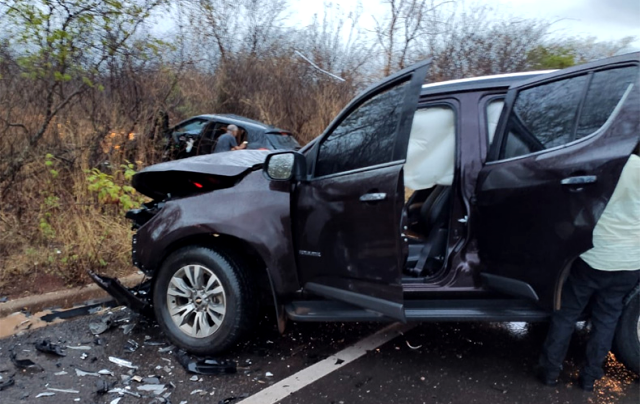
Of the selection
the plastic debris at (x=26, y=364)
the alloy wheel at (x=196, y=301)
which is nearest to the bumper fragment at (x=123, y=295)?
the alloy wheel at (x=196, y=301)

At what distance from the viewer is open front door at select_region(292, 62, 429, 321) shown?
3.19m

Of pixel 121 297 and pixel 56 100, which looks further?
pixel 56 100

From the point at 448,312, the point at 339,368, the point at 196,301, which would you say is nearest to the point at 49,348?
the point at 196,301

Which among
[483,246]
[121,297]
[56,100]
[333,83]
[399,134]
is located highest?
[333,83]

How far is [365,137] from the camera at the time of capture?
137 inches

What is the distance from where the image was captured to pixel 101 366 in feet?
12.3

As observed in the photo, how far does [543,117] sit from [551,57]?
7.07 metres

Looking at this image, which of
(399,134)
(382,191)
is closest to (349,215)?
(382,191)

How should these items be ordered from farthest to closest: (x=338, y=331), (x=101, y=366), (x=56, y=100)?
(x=56, y=100), (x=338, y=331), (x=101, y=366)

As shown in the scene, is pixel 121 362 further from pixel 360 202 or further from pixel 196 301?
pixel 360 202

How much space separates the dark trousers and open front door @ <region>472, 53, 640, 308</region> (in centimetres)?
17

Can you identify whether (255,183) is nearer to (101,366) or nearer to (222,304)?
(222,304)

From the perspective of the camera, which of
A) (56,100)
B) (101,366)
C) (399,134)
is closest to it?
(399,134)

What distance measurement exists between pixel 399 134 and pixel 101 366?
2.73 meters
